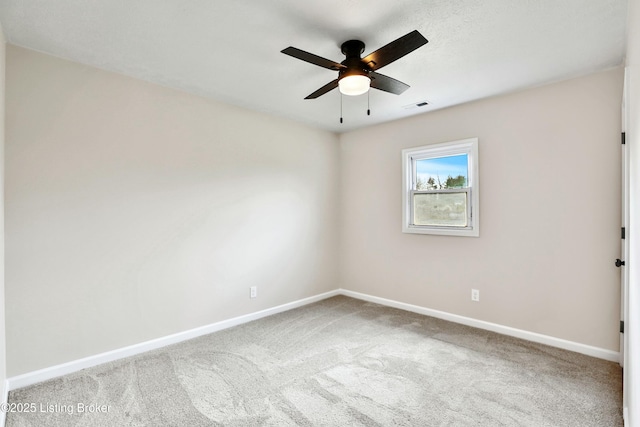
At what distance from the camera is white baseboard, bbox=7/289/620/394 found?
7.96 ft

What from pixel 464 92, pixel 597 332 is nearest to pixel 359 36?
pixel 464 92

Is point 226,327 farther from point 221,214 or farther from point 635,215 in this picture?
point 635,215

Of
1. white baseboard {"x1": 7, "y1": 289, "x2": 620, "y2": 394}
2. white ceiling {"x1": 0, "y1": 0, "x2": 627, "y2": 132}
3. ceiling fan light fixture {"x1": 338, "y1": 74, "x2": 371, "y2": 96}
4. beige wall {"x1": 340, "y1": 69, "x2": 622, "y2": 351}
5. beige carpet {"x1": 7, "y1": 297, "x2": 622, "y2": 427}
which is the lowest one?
beige carpet {"x1": 7, "y1": 297, "x2": 622, "y2": 427}

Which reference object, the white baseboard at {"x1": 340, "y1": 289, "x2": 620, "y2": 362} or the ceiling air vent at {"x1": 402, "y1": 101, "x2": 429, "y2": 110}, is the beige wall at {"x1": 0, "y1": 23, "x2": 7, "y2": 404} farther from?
the white baseboard at {"x1": 340, "y1": 289, "x2": 620, "y2": 362}

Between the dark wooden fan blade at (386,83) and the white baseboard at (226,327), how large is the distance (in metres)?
2.61

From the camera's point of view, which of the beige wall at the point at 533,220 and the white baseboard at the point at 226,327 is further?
the beige wall at the point at 533,220

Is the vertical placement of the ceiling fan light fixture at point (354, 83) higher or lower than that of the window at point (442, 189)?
higher

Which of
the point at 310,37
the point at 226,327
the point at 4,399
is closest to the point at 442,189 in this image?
the point at 310,37

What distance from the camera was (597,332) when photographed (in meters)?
2.81

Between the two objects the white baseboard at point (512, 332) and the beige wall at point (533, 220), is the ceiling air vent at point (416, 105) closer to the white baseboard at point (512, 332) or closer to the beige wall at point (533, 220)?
the beige wall at point (533, 220)

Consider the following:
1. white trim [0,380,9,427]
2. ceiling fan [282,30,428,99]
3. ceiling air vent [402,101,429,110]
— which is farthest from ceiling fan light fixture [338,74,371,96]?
white trim [0,380,9,427]

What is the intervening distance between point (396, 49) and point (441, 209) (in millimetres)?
2414

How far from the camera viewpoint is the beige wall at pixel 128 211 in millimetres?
2396

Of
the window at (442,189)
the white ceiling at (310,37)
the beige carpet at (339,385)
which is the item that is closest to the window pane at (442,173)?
the window at (442,189)
